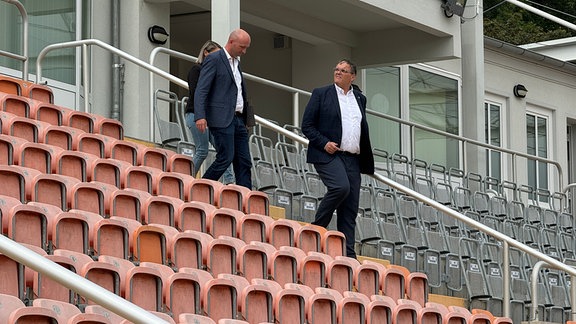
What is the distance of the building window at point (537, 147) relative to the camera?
21.4 m

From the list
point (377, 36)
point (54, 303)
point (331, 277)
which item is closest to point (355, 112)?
point (331, 277)

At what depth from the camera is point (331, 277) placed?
8680mm

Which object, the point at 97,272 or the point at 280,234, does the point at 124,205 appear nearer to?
the point at 280,234

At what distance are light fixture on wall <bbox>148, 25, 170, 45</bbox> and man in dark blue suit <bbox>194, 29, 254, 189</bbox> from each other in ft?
13.2

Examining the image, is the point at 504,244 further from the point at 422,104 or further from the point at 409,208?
the point at 422,104

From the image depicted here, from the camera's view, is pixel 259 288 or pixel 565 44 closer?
pixel 259 288

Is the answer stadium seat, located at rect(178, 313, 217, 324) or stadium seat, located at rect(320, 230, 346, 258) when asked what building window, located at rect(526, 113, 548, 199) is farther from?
stadium seat, located at rect(178, 313, 217, 324)

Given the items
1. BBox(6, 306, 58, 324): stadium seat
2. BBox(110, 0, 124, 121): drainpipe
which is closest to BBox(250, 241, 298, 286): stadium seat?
BBox(6, 306, 58, 324): stadium seat

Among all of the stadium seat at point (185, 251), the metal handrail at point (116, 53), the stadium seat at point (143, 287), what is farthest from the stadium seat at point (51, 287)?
the metal handrail at point (116, 53)

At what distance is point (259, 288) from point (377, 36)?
1055 cm

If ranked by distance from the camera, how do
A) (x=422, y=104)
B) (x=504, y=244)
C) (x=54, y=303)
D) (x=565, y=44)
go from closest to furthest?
(x=54, y=303) < (x=504, y=244) < (x=422, y=104) < (x=565, y=44)

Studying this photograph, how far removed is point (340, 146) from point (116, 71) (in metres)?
4.65

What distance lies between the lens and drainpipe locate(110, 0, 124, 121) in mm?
13766

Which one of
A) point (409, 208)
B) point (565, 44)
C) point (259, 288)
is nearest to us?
point (259, 288)
